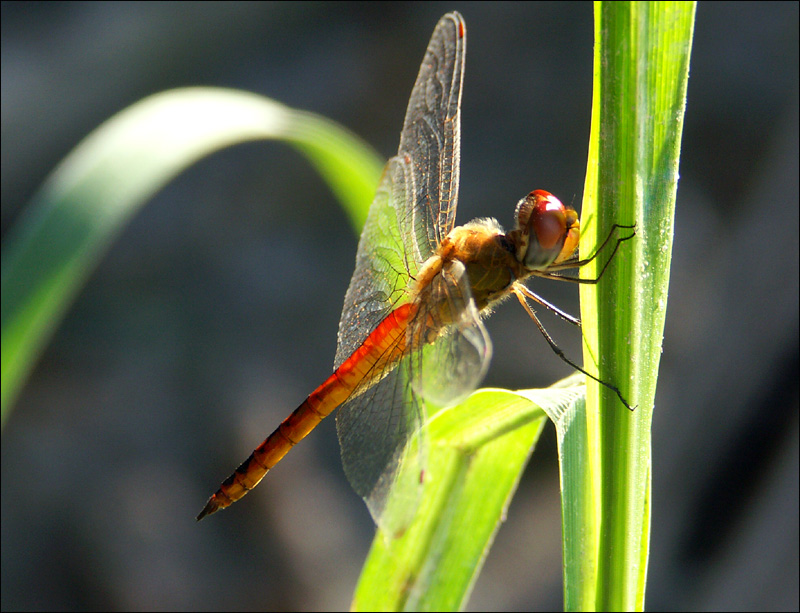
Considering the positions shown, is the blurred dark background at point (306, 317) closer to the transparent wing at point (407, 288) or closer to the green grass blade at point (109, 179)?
the transparent wing at point (407, 288)

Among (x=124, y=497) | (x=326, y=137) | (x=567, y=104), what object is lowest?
(x=124, y=497)

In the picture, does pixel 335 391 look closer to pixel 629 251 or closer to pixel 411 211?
pixel 411 211

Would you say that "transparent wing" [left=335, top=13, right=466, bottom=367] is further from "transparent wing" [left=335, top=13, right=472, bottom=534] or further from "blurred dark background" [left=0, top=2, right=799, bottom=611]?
"blurred dark background" [left=0, top=2, right=799, bottom=611]

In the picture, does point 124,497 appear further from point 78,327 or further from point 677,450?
point 677,450

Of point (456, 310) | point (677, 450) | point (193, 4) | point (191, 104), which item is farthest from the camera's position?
point (193, 4)

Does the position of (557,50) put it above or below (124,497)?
above

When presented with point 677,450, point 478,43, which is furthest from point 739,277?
point 478,43

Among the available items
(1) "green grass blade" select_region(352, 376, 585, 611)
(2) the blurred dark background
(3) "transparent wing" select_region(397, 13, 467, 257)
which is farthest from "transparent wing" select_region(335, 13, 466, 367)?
(2) the blurred dark background

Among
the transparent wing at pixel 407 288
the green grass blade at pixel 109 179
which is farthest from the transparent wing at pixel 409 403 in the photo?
the green grass blade at pixel 109 179
